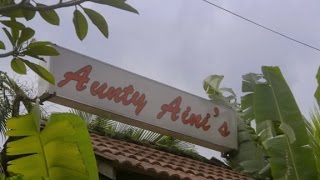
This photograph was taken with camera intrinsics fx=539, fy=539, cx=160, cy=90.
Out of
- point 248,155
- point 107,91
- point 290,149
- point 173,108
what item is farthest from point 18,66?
point 248,155

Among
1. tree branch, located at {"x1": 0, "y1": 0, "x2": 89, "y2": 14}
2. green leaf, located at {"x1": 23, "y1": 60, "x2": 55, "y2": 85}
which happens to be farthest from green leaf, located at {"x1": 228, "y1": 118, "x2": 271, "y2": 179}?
tree branch, located at {"x1": 0, "y1": 0, "x2": 89, "y2": 14}

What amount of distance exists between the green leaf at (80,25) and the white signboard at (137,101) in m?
4.26

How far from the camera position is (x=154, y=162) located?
638cm

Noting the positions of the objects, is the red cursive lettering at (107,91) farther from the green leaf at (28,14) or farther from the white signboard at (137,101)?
the green leaf at (28,14)

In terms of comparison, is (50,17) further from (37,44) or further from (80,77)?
(80,77)

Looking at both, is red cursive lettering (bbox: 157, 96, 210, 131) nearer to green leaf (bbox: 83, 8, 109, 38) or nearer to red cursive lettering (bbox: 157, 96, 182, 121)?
red cursive lettering (bbox: 157, 96, 182, 121)

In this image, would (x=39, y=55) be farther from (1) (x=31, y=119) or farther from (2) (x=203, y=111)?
(2) (x=203, y=111)

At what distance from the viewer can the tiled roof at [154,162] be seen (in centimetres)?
580

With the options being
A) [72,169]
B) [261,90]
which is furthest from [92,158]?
[261,90]

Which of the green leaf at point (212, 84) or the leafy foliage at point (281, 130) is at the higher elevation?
the green leaf at point (212, 84)

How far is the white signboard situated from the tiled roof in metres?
0.38

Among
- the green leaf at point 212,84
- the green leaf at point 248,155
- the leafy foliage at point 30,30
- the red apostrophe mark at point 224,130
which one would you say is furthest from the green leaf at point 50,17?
the green leaf at point 212,84

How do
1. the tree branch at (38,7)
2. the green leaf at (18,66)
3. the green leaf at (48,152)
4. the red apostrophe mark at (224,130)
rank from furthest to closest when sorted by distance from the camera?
the red apostrophe mark at (224,130) < the green leaf at (48,152) < the green leaf at (18,66) < the tree branch at (38,7)

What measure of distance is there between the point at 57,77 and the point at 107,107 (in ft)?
2.79
